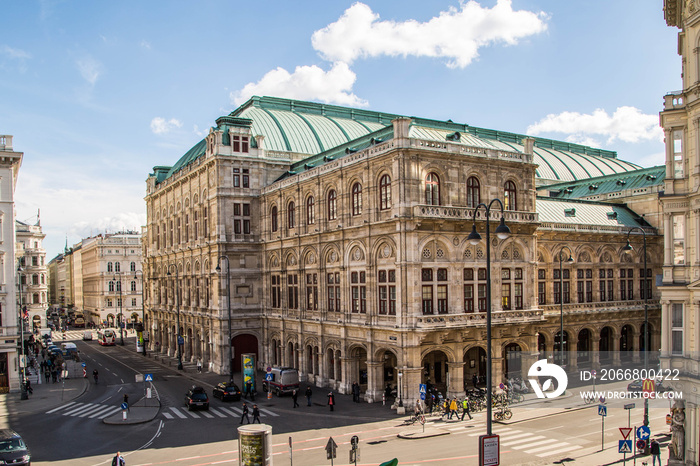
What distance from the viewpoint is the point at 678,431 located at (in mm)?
26500

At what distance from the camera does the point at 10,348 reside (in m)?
51.4

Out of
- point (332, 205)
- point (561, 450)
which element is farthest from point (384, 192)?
point (561, 450)

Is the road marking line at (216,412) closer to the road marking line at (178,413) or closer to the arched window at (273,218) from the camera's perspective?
the road marking line at (178,413)

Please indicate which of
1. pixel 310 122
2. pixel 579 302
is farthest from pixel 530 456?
pixel 310 122

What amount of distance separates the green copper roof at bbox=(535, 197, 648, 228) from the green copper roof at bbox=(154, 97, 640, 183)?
7.19 metres

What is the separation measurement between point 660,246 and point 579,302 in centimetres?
1327

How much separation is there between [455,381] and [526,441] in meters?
10.9

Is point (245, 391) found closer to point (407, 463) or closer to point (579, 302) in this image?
point (407, 463)

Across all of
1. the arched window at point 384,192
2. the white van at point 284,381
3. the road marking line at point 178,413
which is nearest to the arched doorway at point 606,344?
the arched window at point 384,192

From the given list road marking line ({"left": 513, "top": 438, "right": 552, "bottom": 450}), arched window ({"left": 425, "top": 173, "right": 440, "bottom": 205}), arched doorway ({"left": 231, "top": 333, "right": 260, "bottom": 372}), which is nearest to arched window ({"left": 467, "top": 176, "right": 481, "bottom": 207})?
arched window ({"left": 425, "top": 173, "right": 440, "bottom": 205})

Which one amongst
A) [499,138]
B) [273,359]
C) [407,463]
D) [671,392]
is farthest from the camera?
[499,138]

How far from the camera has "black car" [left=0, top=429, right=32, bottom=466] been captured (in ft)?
93.8

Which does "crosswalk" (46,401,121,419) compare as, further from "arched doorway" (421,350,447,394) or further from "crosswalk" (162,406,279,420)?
"arched doorway" (421,350,447,394)

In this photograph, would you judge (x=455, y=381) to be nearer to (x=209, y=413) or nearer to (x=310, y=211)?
(x=209, y=413)
